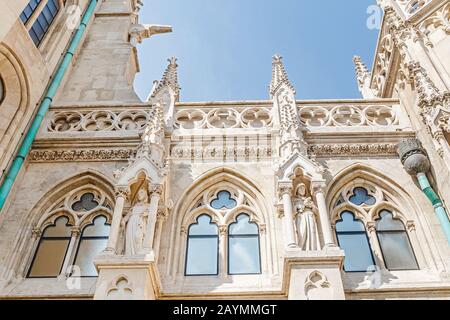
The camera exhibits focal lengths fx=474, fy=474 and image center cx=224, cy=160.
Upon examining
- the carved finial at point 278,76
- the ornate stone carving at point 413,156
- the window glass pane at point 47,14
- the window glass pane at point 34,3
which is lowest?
the ornate stone carving at point 413,156

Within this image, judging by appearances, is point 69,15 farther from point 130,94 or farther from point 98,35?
point 130,94

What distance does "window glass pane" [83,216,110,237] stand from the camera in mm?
8555

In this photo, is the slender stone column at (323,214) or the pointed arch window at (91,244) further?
the pointed arch window at (91,244)

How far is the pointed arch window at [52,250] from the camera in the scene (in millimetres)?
8023

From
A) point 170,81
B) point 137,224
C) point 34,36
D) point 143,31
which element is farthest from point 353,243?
point 143,31

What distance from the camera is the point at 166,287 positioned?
24.4 feet

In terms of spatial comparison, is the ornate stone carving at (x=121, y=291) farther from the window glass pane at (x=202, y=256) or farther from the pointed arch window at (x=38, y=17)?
the pointed arch window at (x=38, y=17)

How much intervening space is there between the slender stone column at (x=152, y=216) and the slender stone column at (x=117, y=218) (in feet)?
1.48

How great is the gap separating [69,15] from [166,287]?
8.49 meters

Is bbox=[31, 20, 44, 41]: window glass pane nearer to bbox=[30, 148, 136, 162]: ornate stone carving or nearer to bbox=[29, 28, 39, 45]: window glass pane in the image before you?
bbox=[29, 28, 39, 45]: window glass pane

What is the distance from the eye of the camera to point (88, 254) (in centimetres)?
823

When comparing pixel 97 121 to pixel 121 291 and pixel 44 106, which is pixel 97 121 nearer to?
pixel 44 106

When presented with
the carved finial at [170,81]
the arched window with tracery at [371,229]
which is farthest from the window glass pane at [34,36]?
the arched window with tracery at [371,229]

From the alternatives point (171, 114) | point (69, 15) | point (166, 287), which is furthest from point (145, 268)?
point (69, 15)
